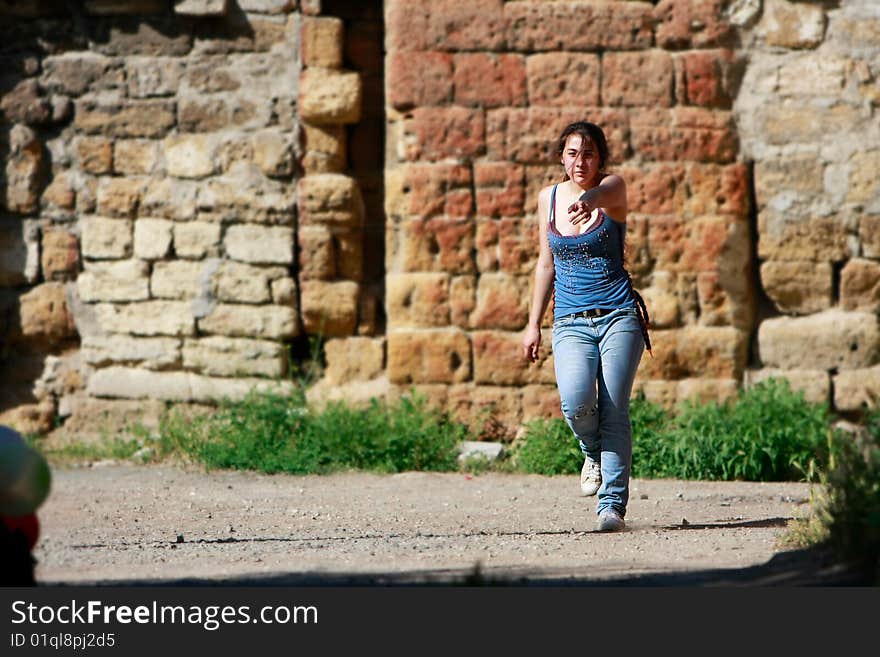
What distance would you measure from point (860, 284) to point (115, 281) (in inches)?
185

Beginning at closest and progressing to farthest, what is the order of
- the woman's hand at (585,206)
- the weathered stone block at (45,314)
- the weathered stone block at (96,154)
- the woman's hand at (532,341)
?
1. the woman's hand at (585,206)
2. the woman's hand at (532,341)
3. the weathered stone block at (96,154)
4. the weathered stone block at (45,314)

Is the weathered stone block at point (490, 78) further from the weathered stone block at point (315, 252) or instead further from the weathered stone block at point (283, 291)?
the weathered stone block at point (283, 291)

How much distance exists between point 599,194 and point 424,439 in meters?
2.62

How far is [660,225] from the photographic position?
7582 mm

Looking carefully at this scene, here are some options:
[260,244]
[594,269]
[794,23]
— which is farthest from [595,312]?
[260,244]

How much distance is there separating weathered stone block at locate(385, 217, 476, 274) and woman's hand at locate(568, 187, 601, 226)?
251 centimetres

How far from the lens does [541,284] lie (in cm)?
548

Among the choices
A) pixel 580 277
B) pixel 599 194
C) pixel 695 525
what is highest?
pixel 599 194

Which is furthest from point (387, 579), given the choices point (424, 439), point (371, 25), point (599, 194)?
point (371, 25)

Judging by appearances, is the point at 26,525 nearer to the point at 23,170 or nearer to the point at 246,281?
the point at 246,281

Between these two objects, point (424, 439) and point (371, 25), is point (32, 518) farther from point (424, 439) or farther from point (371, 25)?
point (371, 25)

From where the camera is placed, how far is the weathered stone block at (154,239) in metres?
8.21

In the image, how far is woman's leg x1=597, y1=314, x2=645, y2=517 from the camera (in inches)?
205

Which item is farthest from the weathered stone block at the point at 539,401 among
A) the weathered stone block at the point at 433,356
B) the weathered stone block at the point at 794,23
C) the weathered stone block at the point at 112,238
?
the weathered stone block at the point at 112,238
